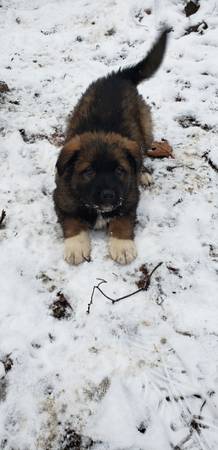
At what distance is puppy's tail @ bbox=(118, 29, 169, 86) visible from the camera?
479cm

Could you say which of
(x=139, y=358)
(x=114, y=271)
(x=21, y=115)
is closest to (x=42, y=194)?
(x=114, y=271)

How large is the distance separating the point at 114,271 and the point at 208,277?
0.73 meters

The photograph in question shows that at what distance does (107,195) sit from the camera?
10.6 feet

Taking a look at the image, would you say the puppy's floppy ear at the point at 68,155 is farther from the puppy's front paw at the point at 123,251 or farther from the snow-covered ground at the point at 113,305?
the puppy's front paw at the point at 123,251

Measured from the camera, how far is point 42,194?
413cm

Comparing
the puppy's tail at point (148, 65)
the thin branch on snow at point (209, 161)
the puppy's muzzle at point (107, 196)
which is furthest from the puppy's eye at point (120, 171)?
the puppy's tail at point (148, 65)

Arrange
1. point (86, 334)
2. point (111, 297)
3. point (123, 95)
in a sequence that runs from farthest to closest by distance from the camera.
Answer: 1. point (123, 95)
2. point (111, 297)
3. point (86, 334)

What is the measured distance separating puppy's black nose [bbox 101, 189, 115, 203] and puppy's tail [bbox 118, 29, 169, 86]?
85.1 inches

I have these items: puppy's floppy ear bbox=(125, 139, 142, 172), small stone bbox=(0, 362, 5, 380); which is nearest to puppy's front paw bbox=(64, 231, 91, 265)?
puppy's floppy ear bbox=(125, 139, 142, 172)

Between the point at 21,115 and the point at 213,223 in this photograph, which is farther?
the point at 21,115

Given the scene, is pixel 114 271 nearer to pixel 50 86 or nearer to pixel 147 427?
pixel 147 427

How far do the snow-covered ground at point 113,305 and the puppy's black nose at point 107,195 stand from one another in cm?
52

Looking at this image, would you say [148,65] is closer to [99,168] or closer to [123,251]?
[99,168]

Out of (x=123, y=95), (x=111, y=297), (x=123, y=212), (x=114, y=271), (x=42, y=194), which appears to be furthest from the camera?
(x=123, y=95)
